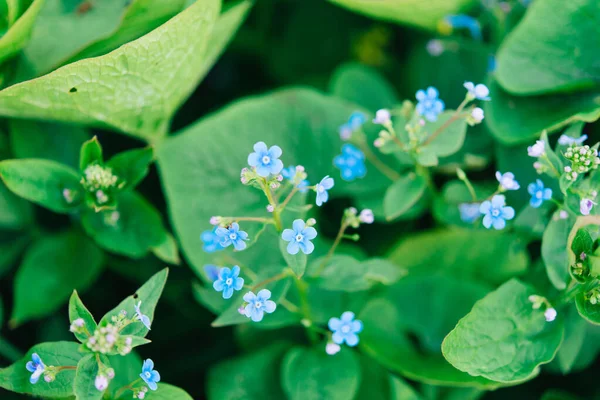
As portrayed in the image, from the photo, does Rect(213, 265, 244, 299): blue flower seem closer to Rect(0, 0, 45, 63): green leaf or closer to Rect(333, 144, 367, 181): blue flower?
Rect(333, 144, 367, 181): blue flower

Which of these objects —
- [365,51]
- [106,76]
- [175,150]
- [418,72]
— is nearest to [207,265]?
[175,150]

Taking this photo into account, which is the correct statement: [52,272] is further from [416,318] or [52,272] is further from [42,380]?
[416,318]

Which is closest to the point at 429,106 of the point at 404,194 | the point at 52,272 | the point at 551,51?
the point at 404,194

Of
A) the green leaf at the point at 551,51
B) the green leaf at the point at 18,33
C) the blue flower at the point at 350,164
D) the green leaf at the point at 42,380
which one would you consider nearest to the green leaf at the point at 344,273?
the blue flower at the point at 350,164

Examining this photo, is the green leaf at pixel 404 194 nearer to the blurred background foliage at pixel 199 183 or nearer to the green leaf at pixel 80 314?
the blurred background foliage at pixel 199 183

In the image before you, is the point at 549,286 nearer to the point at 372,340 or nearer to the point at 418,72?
the point at 372,340
